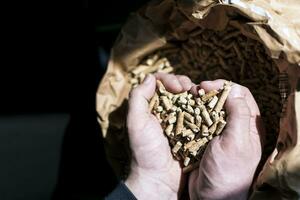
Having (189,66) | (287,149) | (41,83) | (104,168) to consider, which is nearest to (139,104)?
(189,66)

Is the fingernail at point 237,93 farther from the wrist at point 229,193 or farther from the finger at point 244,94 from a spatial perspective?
the wrist at point 229,193

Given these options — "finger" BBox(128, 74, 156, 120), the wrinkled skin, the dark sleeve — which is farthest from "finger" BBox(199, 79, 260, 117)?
the dark sleeve

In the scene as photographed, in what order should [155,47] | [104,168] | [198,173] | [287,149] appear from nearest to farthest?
[287,149] → [198,173] → [155,47] → [104,168]

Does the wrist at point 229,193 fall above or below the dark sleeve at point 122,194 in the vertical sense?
above

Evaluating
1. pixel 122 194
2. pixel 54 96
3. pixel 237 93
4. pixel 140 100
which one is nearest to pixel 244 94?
pixel 237 93

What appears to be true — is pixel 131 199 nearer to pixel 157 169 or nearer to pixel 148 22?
pixel 157 169

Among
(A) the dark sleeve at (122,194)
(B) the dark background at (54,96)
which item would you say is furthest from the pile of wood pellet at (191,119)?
(B) the dark background at (54,96)

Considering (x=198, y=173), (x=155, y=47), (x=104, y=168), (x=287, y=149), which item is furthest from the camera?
(x=104, y=168)
